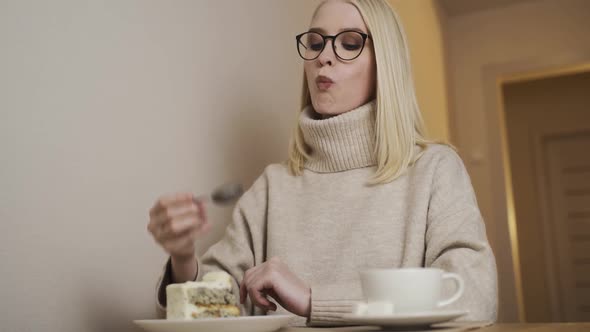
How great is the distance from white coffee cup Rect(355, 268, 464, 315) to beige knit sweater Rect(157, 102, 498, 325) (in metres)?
0.21

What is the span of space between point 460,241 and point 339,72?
41 cm

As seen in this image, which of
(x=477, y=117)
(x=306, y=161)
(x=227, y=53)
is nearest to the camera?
(x=306, y=161)

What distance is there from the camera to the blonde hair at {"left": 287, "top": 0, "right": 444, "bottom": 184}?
1169mm

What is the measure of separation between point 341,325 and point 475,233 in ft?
0.93

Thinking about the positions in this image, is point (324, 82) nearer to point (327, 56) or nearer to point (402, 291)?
point (327, 56)

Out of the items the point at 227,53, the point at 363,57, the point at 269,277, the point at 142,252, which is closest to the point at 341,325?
the point at 269,277

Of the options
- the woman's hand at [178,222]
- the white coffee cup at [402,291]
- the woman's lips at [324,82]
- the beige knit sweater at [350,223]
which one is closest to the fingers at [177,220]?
the woman's hand at [178,222]

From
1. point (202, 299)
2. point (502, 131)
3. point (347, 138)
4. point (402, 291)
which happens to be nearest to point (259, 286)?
point (202, 299)

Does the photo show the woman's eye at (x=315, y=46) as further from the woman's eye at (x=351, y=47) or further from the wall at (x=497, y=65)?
the wall at (x=497, y=65)

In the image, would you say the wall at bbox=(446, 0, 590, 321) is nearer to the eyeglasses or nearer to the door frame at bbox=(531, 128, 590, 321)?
the door frame at bbox=(531, 128, 590, 321)

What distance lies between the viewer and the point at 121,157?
1056 millimetres

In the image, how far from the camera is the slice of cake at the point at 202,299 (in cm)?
72

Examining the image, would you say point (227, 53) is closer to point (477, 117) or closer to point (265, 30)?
point (265, 30)

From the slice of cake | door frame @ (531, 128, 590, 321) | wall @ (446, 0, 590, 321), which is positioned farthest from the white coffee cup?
door frame @ (531, 128, 590, 321)
